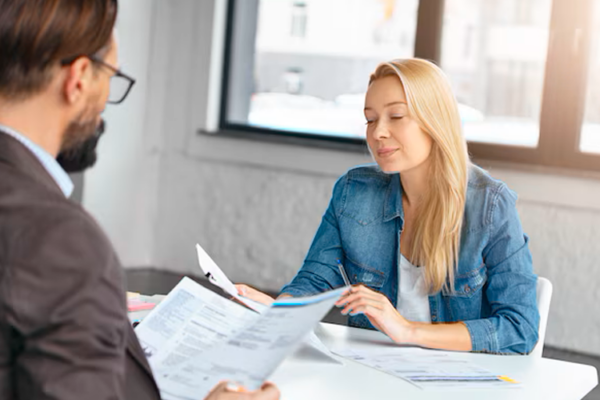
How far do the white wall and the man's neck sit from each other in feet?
13.6

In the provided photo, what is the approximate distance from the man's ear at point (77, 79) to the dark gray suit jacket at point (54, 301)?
0.15m

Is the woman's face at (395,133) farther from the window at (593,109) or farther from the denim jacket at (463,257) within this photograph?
the window at (593,109)

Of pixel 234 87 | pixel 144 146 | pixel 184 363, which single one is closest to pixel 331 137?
pixel 234 87

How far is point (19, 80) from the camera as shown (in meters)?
0.98

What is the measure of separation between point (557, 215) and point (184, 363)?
140 inches

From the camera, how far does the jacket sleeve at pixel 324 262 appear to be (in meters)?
2.18

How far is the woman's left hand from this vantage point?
5.93 feet

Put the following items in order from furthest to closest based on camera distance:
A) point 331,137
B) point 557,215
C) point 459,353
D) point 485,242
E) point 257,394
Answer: point 331,137, point 557,215, point 485,242, point 459,353, point 257,394

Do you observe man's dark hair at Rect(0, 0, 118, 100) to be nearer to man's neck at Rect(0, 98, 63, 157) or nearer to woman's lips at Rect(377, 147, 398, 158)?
man's neck at Rect(0, 98, 63, 157)

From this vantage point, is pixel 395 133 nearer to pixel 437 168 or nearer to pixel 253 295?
pixel 437 168

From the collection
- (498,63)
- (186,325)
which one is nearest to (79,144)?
(186,325)

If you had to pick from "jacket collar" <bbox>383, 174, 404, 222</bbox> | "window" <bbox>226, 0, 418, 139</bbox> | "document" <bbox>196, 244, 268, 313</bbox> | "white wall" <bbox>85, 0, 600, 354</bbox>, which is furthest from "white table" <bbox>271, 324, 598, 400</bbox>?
"window" <bbox>226, 0, 418, 139</bbox>

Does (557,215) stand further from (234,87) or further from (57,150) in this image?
(57,150)

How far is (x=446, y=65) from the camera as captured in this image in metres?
5.00
